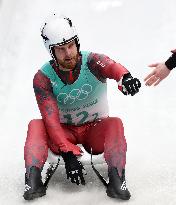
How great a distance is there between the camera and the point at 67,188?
356 cm

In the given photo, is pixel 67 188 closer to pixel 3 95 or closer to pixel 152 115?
pixel 152 115

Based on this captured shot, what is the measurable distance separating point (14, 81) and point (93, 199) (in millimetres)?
2618

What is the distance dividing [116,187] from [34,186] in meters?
0.47

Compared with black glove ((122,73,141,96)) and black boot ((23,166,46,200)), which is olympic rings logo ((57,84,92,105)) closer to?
black glove ((122,73,141,96))

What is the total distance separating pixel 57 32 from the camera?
3.51m

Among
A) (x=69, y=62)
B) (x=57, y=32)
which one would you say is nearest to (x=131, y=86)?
(x=69, y=62)

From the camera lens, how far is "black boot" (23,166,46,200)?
3328mm

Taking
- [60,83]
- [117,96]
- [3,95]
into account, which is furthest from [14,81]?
[60,83]

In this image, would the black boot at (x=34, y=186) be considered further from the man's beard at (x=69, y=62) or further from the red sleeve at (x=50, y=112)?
the man's beard at (x=69, y=62)

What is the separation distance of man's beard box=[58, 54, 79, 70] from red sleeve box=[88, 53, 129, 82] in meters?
0.12

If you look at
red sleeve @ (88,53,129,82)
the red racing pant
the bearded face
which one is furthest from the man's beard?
the red racing pant

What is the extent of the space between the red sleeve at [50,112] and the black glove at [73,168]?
76 mm

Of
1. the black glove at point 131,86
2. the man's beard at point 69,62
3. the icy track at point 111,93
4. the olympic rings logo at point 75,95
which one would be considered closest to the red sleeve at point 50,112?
the olympic rings logo at point 75,95

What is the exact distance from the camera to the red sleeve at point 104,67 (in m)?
3.52
